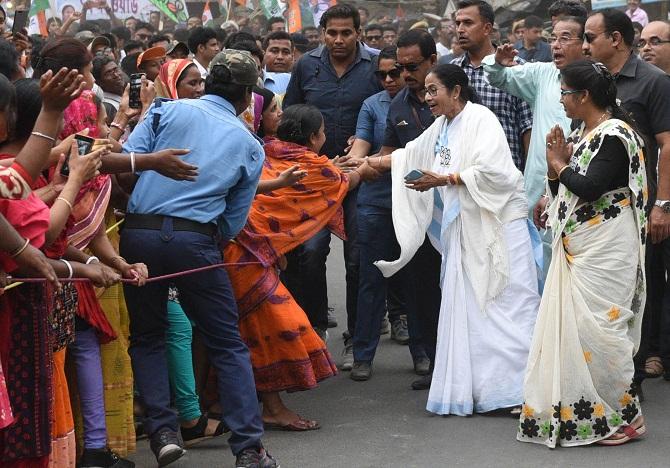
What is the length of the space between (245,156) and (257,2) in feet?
50.5

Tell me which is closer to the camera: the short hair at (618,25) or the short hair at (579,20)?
the short hair at (618,25)

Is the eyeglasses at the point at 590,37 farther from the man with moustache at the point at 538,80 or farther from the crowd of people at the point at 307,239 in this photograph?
the man with moustache at the point at 538,80

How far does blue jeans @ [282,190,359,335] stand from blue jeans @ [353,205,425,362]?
36 cm

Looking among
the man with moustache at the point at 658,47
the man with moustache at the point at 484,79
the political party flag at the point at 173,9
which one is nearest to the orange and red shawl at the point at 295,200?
the man with moustache at the point at 484,79

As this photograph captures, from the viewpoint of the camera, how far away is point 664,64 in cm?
862

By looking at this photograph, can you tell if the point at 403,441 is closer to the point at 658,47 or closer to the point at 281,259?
the point at 281,259

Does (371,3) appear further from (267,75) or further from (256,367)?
(256,367)

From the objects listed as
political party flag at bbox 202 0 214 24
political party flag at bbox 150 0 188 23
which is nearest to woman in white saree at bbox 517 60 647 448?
political party flag at bbox 150 0 188 23

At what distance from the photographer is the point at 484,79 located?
8.02 m

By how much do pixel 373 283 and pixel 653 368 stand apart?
1843mm

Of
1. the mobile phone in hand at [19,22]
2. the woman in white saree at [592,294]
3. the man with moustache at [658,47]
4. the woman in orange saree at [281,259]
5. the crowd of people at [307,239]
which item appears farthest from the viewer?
the mobile phone in hand at [19,22]

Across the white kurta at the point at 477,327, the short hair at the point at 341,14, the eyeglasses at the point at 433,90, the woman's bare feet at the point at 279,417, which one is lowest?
the woman's bare feet at the point at 279,417

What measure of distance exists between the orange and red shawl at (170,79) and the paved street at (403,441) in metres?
1.95

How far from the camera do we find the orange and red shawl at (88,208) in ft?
17.6
